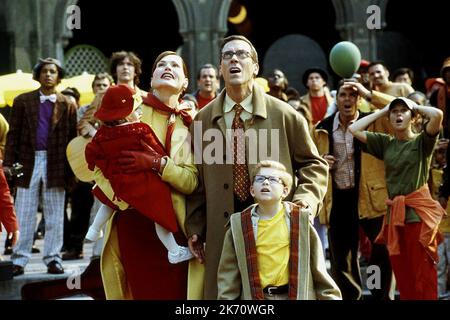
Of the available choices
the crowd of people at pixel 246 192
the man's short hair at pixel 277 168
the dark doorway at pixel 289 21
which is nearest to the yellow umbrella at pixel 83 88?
the crowd of people at pixel 246 192

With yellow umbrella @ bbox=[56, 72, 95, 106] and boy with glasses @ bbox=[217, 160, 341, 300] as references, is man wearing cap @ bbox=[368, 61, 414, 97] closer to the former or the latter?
yellow umbrella @ bbox=[56, 72, 95, 106]

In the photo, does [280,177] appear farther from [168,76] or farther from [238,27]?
[238,27]

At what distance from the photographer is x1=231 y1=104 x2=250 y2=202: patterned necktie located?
7.00m

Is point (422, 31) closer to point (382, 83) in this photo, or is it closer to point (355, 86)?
point (382, 83)

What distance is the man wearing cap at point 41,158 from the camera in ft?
36.0

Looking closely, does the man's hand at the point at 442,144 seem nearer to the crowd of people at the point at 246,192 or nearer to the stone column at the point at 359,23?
the crowd of people at the point at 246,192

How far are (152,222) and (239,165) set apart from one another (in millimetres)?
733

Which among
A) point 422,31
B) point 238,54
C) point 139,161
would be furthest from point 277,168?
point 422,31

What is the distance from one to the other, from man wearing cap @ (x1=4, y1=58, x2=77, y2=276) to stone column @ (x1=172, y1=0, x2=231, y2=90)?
842 cm

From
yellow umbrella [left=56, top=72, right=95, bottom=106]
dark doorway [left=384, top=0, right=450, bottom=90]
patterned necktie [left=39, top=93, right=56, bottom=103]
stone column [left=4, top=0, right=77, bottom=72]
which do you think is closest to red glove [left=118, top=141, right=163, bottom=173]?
patterned necktie [left=39, top=93, right=56, bottom=103]

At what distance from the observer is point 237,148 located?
7.02 m

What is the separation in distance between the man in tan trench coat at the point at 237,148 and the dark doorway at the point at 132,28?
16.8 m

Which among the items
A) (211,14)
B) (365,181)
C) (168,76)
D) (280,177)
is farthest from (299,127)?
(211,14)
